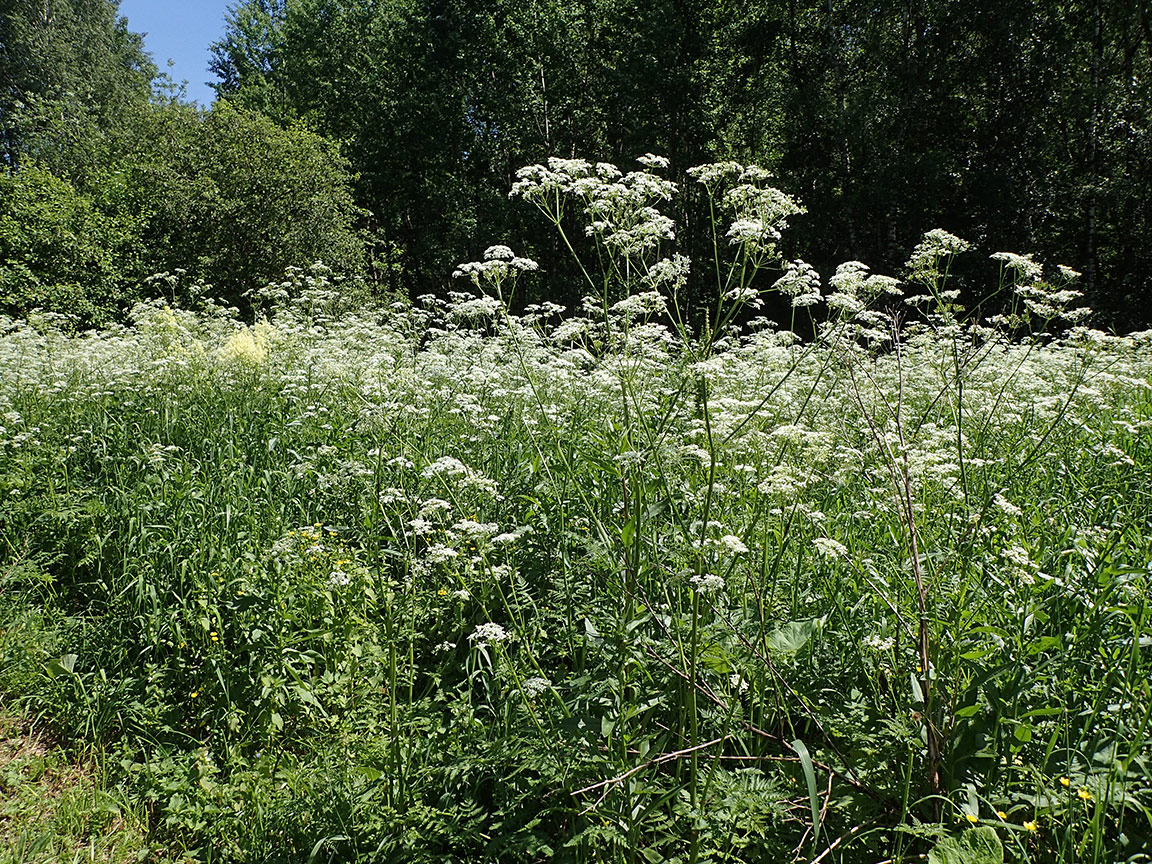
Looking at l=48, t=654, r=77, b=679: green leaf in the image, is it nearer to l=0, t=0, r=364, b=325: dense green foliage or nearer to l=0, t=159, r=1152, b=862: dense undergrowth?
l=0, t=159, r=1152, b=862: dense undergrowth

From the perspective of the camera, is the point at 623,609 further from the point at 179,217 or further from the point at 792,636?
the point at 179,217

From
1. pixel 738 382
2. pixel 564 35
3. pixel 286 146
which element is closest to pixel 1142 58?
pixel 564 35

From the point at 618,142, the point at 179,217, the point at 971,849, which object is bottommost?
the point at 971,849

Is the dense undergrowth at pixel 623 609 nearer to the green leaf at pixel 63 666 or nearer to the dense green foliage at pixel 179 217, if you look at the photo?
the green leaf at pixel 63 666

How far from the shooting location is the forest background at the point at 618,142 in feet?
60.7

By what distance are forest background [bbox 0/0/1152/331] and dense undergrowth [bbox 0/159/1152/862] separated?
14.5 metres

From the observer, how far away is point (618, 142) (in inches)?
1001

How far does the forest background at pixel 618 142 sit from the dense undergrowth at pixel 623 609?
1453cm

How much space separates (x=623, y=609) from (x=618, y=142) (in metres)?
25.4

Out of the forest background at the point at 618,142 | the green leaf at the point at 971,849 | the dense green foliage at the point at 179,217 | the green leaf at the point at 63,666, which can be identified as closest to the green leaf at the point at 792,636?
the green leaf at the point at 971,849

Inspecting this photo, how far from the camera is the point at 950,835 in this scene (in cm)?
180

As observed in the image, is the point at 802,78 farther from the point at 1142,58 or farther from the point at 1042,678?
the point at 1042,678

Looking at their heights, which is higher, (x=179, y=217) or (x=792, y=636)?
(x=179, y=217)

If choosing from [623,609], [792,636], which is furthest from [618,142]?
[792,636]
